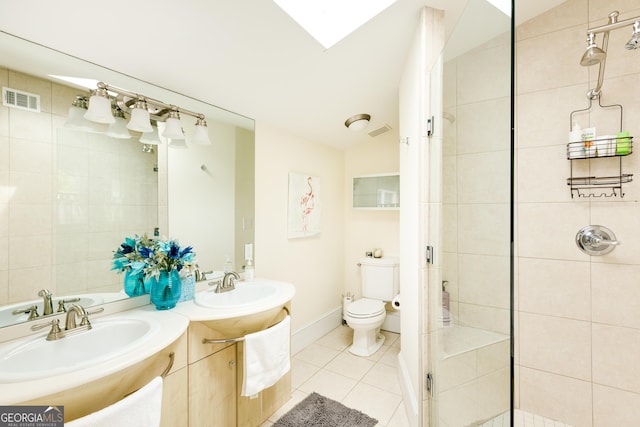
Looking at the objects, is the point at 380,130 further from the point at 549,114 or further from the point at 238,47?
the point at 238,47

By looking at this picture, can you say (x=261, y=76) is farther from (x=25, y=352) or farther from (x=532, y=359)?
(x=532, y=359)

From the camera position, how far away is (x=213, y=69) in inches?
60.9

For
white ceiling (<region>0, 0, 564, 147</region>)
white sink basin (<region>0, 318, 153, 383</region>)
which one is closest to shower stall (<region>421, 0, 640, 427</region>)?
white ceiling (<region>0, 0, 564, 147</region>)

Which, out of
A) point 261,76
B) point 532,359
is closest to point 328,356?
point 532,359

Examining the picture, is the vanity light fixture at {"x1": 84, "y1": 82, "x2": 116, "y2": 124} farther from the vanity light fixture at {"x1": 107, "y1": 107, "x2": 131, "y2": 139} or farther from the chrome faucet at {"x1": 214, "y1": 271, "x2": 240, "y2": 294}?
the chrome faucet at {"x1": 214, "y1": 271, "x2": 240, "y2": 294}

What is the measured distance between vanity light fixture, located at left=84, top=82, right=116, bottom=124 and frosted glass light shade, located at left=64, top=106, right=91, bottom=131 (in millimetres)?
18

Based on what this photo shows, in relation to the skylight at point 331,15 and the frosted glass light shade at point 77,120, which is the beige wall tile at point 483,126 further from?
the frosted glass light shade at point 77,120

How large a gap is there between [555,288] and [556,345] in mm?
369

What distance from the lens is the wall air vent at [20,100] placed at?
3.52ft

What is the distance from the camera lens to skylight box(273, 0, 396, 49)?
1.35 metres

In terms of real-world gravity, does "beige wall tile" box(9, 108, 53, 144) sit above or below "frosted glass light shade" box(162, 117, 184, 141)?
below

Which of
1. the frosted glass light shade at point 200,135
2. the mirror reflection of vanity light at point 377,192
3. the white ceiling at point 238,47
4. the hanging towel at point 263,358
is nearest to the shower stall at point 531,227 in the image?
the white ceiling at point 238,47

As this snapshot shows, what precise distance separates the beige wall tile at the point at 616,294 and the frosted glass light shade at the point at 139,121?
2788mm

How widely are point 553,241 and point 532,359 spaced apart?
82 centimetres
